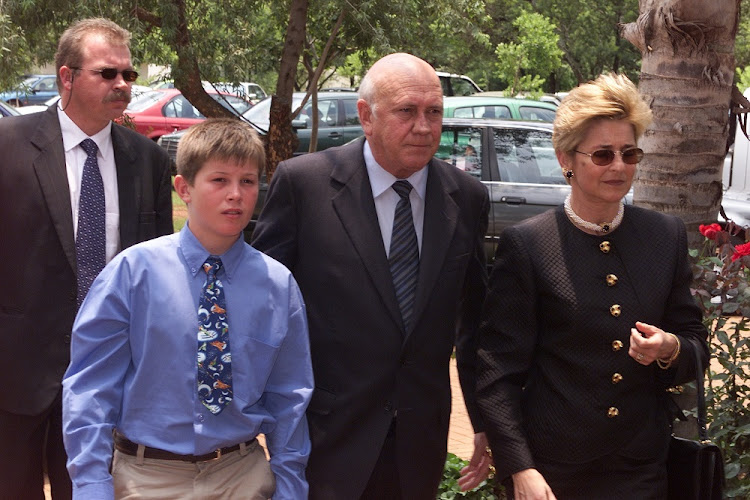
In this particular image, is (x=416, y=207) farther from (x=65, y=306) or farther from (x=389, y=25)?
(x=389, y=25)

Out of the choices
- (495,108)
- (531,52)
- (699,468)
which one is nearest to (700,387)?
(699,468)

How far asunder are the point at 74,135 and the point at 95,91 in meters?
0.19

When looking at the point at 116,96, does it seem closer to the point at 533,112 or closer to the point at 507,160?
the point at 507,160

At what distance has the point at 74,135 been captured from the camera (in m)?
4.07

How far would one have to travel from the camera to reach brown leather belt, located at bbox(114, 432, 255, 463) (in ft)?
10.4

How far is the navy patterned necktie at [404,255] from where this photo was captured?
355 centimetres

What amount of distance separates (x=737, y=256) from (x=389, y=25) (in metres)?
6.15

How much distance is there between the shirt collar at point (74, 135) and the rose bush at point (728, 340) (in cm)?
259

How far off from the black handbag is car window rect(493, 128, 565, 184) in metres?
7.93

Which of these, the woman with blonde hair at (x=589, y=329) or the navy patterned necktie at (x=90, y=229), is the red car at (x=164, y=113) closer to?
the navy patterned necktie at (x=90, y=229)

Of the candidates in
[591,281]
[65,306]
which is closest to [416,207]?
[591,281]

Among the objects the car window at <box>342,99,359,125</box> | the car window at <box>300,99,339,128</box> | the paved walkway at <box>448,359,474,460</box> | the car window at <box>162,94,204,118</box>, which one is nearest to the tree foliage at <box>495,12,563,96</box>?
the car window at <box>342,99,359,125</box>

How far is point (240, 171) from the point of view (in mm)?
3318

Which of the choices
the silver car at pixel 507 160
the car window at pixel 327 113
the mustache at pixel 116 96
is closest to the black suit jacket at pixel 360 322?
the mustache at pixel 116 96
